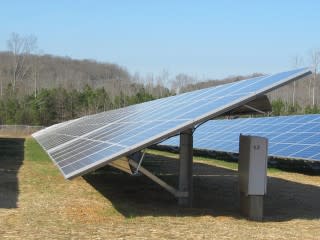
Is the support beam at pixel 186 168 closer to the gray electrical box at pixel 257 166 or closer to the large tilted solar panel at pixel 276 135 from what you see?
the gray electrical box at pixel 257 166

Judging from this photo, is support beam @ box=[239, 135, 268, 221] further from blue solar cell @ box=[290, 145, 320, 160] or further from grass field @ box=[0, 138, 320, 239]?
blue solar cell @ box=[290, 145, 320, 160]

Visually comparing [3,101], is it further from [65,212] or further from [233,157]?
[65,212]

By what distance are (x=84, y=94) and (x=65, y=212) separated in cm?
7948

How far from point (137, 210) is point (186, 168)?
1680 millimetres

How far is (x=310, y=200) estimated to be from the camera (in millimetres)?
14430

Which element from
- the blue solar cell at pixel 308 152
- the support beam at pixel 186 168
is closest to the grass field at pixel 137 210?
the support beam at pixel 186 168

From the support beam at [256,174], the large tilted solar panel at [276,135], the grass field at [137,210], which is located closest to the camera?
the grass field at [137,210]

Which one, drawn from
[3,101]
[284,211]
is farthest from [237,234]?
[3,101]

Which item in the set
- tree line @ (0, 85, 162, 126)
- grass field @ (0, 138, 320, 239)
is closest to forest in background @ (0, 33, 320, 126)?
tree line @ (0, 85, 162, 126)

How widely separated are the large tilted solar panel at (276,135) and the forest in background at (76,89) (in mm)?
15728

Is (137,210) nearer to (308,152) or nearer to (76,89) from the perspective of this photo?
(308,152)

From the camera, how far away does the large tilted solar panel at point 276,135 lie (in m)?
22.2

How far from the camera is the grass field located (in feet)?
30.4

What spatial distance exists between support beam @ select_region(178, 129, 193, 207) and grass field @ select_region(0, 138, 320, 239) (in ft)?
1.16
